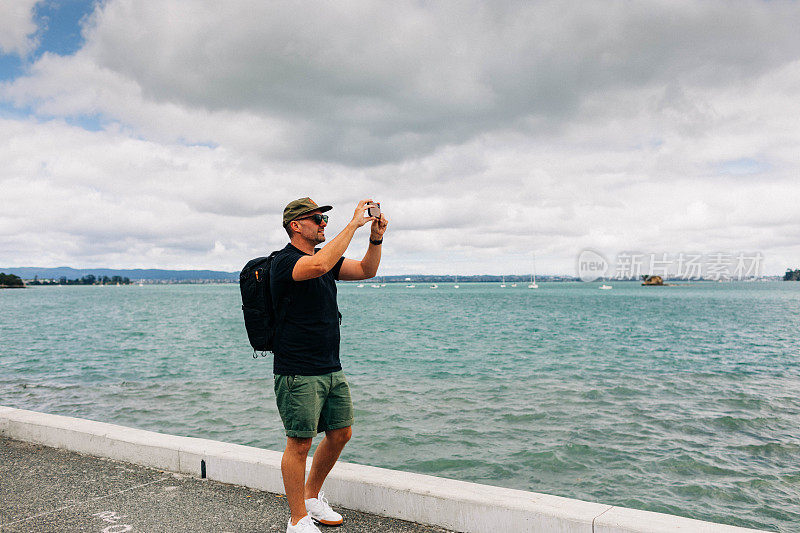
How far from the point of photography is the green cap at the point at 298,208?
3531mm

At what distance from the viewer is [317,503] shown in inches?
150

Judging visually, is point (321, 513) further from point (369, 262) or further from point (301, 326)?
point (369, 262)

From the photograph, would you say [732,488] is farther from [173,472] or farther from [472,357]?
[472,357]

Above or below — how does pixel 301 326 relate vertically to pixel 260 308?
below

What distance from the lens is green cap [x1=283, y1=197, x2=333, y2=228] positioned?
353 centimetres

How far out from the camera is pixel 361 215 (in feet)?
11.4

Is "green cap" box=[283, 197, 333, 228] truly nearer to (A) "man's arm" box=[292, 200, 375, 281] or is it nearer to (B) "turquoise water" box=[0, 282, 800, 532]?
(A) "man's arm" box=[292, 200, 375, 281]

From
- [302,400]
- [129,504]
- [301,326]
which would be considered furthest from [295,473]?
[129,504]

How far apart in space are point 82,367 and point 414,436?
17.6 m

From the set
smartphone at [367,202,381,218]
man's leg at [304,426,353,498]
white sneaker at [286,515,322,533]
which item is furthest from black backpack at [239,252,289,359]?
white sneaker at [286,515,322,533]

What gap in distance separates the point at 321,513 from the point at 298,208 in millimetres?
2103

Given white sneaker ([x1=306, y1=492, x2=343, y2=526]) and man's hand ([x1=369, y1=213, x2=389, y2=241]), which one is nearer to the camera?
man's hand ([x1=369, y1=213, x2=389, y2=241])

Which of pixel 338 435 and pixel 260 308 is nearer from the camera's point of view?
pixel 260 308

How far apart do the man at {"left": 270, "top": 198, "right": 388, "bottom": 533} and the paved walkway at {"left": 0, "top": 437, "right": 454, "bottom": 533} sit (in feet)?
1.96
